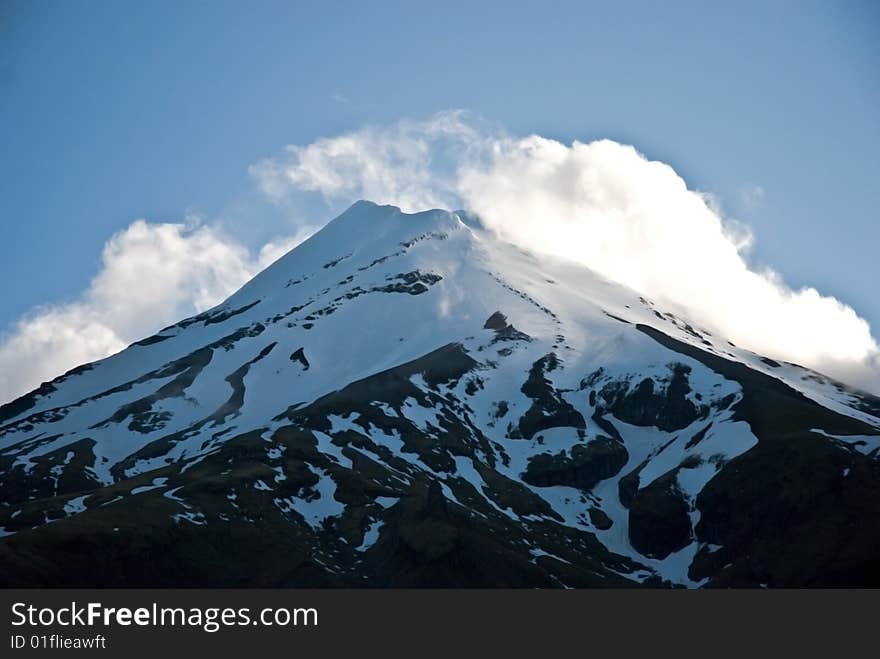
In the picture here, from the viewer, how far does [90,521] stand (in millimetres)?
188250

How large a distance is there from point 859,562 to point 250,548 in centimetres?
10268

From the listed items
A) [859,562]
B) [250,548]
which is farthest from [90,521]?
[859,562]

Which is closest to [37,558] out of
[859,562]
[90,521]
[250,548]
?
[90,521]

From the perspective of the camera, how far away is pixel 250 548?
194 meters
